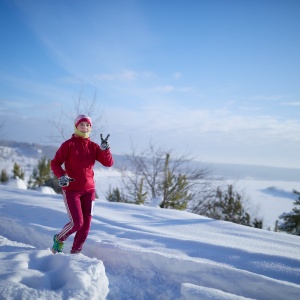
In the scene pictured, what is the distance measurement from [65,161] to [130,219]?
1.82 m

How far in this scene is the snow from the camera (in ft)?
5.88

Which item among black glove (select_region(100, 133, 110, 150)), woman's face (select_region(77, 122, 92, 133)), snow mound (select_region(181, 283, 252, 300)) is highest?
woman's face (select_region(77, 122, 92, 133))

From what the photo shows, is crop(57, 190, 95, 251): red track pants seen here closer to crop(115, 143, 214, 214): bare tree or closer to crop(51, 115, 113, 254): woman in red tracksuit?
crop(51, 115, 113, 254): woman in red tracksuit

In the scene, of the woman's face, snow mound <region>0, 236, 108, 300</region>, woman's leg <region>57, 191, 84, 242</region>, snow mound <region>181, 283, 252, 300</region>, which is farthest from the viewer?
the woman's face

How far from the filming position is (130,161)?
1285cm

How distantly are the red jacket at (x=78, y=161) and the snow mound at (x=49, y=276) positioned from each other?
814mm

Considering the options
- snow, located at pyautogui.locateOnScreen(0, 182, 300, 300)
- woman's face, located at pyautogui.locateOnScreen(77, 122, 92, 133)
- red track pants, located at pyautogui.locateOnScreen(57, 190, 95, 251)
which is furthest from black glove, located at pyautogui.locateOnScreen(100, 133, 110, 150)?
snow, located at pyautogui.locateOnScreen(0, 182, 300, 300)

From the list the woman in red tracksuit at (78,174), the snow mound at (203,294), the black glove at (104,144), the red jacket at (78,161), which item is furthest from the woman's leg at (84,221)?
the snow mound at (203,294)

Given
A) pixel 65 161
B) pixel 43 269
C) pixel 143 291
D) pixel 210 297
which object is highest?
pixel 65 161

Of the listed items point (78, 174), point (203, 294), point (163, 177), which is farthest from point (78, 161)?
point (163, 177)

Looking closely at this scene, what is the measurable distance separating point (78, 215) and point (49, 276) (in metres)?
0.79

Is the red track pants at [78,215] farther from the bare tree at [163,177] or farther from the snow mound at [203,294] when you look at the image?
the bare tree at [163,177]

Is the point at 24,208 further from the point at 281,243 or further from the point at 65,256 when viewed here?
the point at 281,243

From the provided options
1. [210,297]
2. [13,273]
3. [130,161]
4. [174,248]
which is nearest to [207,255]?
[174,248]
